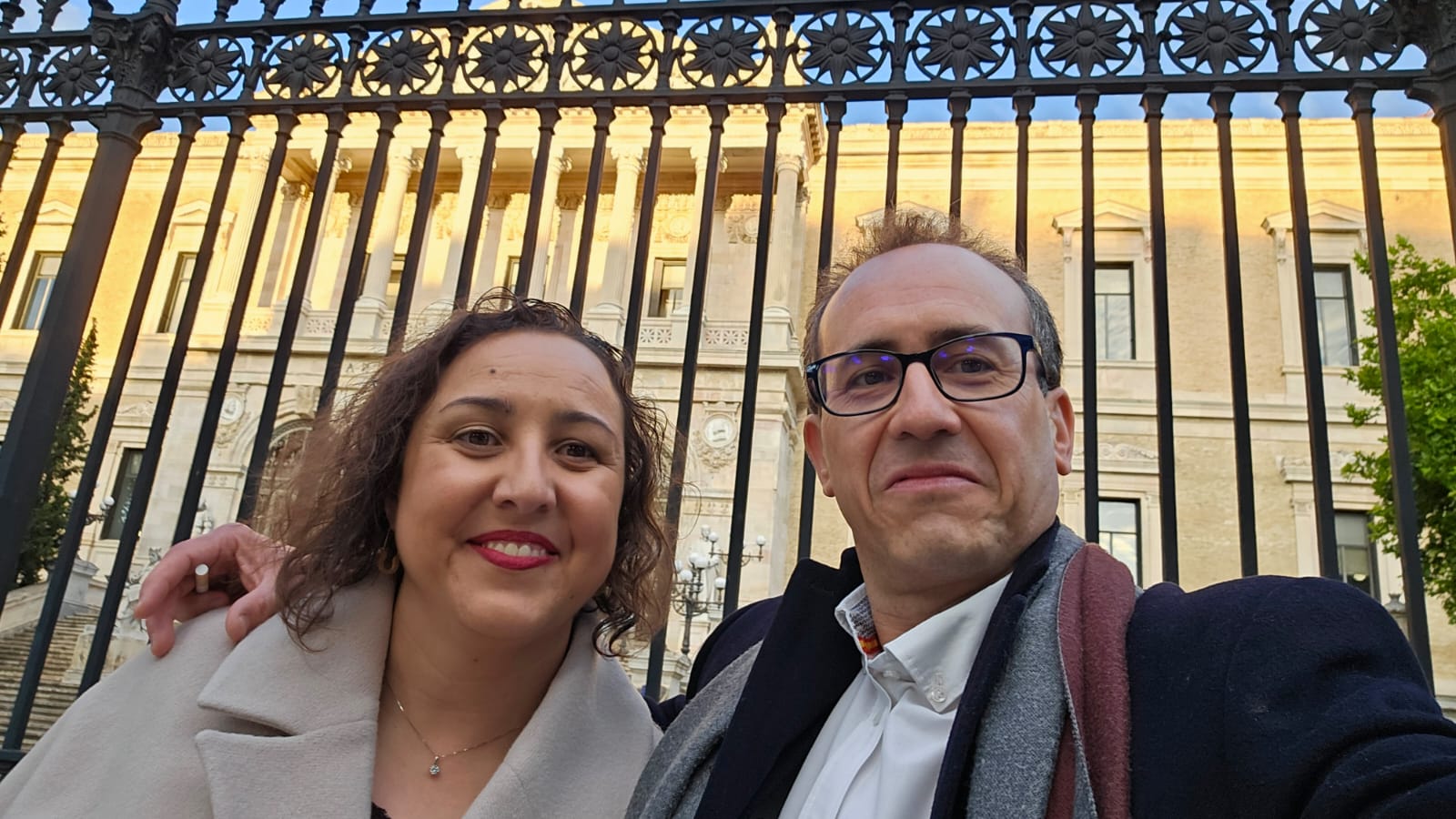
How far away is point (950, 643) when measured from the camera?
4.52 ft

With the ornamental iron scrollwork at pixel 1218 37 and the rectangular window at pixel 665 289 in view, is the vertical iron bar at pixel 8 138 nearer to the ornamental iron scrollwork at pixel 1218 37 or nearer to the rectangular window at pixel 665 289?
the ornamental iron scrollwork at pixel 1218 37

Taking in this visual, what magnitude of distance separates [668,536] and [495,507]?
711 millimetres

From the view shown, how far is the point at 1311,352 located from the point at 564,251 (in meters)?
14.0

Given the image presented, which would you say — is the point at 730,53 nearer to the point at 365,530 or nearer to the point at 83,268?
the point at 365,530

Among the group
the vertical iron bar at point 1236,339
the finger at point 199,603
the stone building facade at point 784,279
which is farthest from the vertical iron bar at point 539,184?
the stone building facade at point 784,279

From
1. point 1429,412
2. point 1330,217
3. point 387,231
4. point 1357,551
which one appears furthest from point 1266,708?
point 387,231

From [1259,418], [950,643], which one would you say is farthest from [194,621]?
[1259,418]

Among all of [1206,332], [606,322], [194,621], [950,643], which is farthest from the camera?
[606,322]

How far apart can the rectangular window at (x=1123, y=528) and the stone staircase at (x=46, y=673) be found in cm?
1361

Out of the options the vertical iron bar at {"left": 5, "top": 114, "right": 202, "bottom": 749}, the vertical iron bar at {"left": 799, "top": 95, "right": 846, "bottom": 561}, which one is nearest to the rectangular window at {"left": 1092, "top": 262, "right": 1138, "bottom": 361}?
the vertical iron bar at {"left": 799, "top": 95, "right": 846, "bottom": 561}

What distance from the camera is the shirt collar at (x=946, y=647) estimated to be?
1.35 m

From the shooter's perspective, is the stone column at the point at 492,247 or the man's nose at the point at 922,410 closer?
the man's nose at the point at 922,410

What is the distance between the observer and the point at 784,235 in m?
15.7

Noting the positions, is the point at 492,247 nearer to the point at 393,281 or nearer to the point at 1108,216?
the point at 393,281
